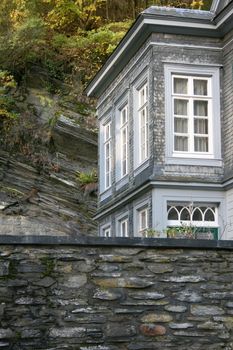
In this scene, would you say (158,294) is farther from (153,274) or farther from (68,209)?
(68,209)

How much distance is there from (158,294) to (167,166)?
8.58 m

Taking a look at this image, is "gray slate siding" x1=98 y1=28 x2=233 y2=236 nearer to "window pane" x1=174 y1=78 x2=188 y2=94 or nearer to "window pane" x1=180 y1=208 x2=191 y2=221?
"window pane" x1=174 y1=78 x2=188 y2=94

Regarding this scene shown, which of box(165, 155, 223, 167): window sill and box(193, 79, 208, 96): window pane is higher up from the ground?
box(193, 79, 208, 96): window pane

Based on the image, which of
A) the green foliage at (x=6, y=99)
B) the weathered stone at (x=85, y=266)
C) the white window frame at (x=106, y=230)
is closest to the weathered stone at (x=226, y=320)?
the weathered stone at (x=85, y=266)

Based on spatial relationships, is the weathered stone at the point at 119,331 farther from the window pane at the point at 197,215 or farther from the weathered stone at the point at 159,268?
the window pane at the point at 197,215

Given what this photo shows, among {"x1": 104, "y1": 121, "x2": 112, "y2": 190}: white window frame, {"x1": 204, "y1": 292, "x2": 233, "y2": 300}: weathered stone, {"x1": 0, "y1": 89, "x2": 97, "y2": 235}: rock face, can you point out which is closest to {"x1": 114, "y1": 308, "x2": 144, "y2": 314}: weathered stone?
{"x1": 204, "y1": 292, "x2": 233, "y2": 300}: weathered stone

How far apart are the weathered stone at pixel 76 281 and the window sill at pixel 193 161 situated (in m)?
8.84

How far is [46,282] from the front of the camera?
831 cm

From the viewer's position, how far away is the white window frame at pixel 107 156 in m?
21.8

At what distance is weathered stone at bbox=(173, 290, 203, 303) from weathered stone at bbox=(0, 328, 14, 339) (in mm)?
1998

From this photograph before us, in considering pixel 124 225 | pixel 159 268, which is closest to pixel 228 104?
pixel 124 225

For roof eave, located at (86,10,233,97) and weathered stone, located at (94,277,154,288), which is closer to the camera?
weathered stone, located at (94,277,154,288)

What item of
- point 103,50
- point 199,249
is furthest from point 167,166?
point 103,50

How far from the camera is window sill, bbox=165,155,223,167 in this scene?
55.8 ft
